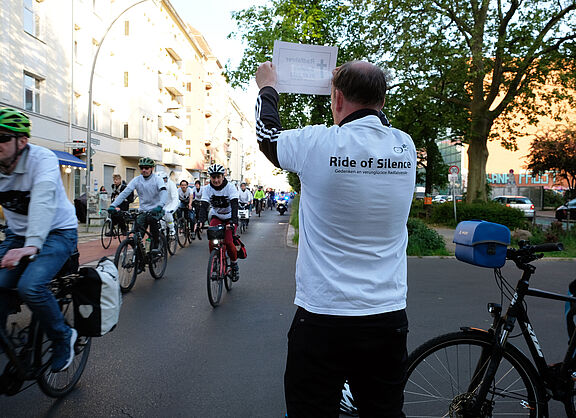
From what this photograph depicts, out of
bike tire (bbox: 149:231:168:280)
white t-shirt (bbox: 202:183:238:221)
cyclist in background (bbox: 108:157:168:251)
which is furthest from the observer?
bike tire (bbox: 149:231:168:280)

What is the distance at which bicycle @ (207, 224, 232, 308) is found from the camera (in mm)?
6484

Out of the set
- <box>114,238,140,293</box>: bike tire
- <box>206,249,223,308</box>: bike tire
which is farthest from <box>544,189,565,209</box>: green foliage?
<box>114,238,140,293</box>: bike tire

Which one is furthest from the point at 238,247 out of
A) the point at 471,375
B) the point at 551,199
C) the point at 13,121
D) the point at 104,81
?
the point at 551,199

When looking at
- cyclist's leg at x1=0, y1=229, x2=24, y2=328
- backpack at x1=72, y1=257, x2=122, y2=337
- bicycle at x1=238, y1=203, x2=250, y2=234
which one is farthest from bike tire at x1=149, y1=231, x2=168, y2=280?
bicycle at x1=238, y1=203, x2=250, y2=234

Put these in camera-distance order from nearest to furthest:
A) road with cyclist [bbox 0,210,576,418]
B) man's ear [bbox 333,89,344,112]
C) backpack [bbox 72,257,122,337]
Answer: man's ear [bbox 333,89,344,112]
backpack [bbox 72,257,122,337]
road with cyclist [bbox 0,210,576,418]

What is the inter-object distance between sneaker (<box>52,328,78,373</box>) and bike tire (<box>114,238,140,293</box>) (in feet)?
12.8

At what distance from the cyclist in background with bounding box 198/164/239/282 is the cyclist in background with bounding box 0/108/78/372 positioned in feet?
13.0

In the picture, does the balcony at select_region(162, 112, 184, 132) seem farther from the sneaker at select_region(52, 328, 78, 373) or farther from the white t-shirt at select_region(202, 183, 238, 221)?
the sneaker at select_region(52, 328, 78, 373)

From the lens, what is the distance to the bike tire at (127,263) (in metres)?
7.20

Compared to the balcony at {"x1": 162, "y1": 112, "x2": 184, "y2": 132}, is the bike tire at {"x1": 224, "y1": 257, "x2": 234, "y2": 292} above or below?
below

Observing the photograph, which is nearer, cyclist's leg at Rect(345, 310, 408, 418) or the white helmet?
cyclist's leg at Rect(345, 310, 408, 418)

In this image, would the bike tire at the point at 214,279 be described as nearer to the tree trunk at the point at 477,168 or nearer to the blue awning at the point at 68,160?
the blue awning at the point at 68,160

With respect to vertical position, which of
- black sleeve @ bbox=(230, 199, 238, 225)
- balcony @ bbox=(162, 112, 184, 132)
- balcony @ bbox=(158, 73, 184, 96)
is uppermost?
balcony @ bbox=(158, 73, 184, 96)

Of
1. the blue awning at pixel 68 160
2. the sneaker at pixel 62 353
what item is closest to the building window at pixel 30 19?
the blue awning at pixel 68 160
